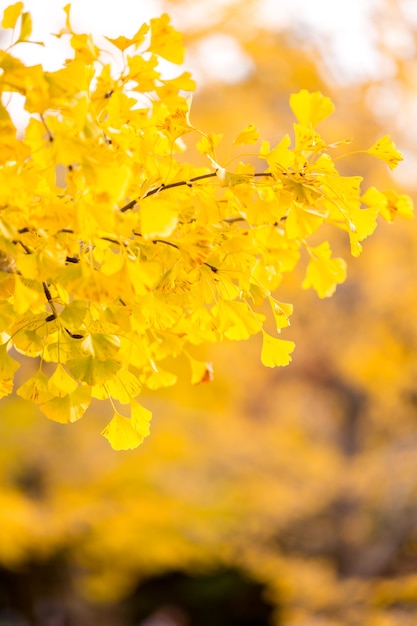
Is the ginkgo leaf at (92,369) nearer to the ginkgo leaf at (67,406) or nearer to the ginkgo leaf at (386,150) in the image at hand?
the ginkgo leaf at (67,406)

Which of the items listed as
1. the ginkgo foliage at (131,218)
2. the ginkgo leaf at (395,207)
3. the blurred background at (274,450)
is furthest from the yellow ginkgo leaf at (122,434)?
the blurred background at (274,450)

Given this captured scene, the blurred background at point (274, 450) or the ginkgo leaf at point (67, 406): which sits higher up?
the ginkgo leaf at point (67, 406)

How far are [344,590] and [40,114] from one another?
237 cm

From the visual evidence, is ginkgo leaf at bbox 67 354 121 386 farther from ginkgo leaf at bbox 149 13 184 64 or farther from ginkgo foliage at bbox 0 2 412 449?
ginkgo leaf at bbox 149 13 184 64

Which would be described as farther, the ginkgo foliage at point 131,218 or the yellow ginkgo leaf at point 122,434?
the yellow ginkgo leaf at point 122,434

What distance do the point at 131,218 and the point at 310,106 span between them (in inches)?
8.2

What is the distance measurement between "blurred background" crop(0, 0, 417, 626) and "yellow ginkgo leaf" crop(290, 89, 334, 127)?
6.92ft

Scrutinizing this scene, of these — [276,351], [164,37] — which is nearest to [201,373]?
[276,351]

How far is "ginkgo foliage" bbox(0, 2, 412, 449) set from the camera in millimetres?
520

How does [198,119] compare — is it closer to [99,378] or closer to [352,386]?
[352,386]

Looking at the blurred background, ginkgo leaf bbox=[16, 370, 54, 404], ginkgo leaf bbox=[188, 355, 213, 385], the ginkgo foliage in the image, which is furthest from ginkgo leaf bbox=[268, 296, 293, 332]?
the blurred background

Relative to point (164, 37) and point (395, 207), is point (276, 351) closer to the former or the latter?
point (395, 207)

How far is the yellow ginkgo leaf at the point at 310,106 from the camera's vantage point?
645mm

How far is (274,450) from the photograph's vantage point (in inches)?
128
